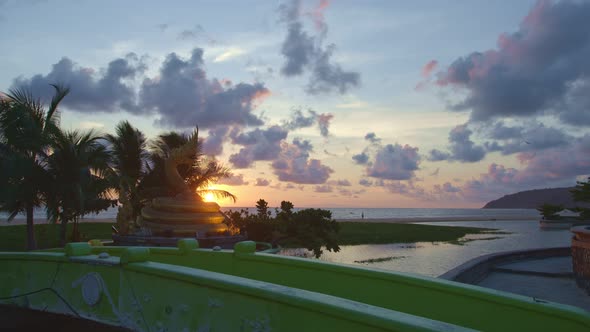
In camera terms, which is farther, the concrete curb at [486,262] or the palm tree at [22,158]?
the palm tree at [22,158]

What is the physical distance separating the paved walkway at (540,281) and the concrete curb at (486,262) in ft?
0.51

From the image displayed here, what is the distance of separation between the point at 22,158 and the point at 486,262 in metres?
13.8

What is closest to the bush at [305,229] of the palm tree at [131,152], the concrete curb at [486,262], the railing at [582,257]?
the concrete curb at [486,262]

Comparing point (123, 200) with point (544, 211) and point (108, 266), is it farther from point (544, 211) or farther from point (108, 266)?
point (544, 211)

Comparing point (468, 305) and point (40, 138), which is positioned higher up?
point (40, 138)

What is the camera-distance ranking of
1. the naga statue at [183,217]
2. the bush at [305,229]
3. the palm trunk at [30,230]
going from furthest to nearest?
the palm trunk at [30,230], the bush at [305,229], the naga statue at [183,217]

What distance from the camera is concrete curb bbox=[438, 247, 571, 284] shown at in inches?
320

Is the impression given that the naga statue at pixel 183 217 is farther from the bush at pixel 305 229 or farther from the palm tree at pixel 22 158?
→ the palm tree at pixel 22 158

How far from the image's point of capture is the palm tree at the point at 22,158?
12938mm

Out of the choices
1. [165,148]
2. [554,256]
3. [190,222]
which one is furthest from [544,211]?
[190,222]

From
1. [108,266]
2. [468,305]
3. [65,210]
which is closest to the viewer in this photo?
[108,266]

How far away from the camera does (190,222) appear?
35.2 feet

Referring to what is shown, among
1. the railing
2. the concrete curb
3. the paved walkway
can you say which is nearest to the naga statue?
the concrete curb

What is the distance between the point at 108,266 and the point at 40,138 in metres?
12.8
